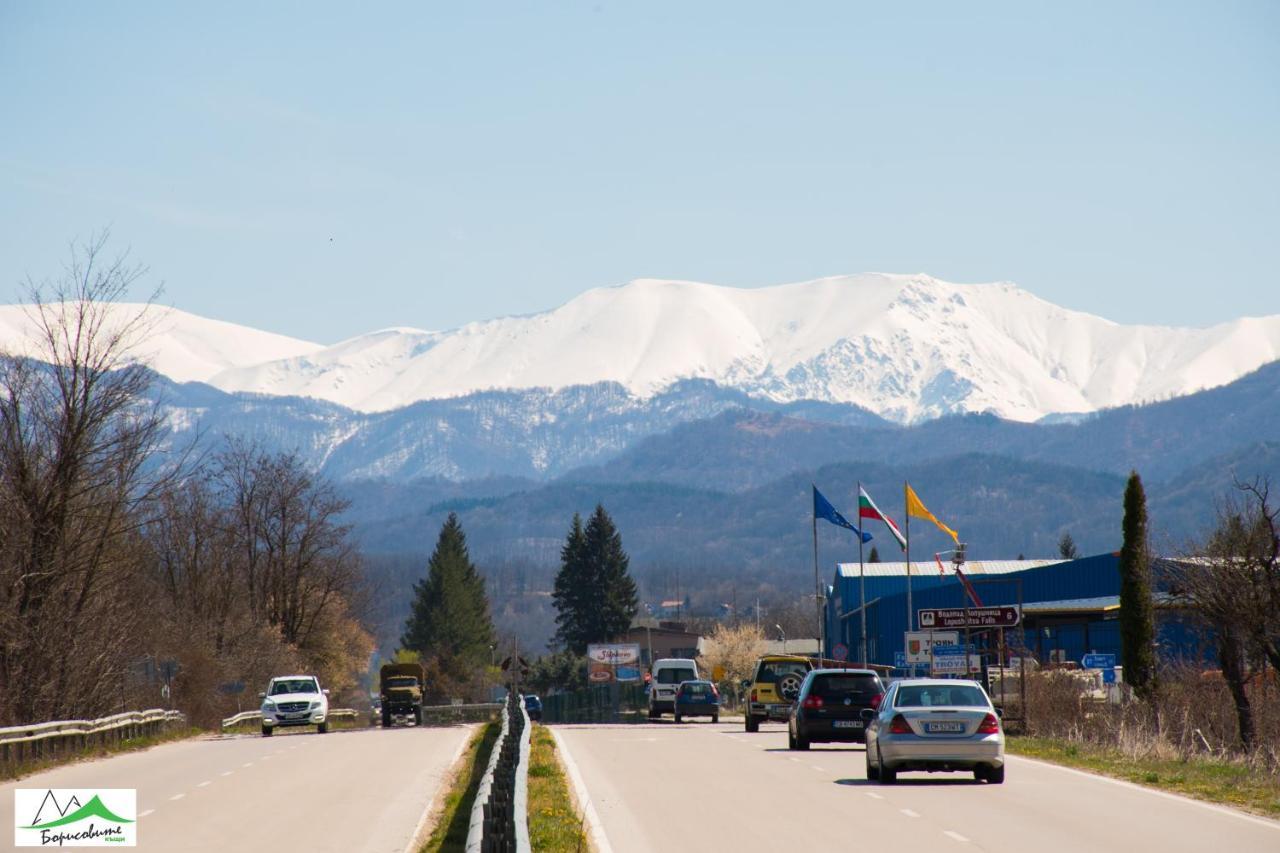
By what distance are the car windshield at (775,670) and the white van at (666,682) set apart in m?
16.4

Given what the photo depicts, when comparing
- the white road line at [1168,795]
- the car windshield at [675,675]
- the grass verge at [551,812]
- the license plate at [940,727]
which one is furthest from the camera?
the car windshield at [675,675]

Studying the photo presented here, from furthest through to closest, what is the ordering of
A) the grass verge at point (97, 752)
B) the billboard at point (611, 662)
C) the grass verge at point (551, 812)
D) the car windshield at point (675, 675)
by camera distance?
1. the billboard at point (611, 662)
2. the car windshield at point (675, 675)
3. the grass verge at point (97, 752)
4. the grass verge at point (551, 812)

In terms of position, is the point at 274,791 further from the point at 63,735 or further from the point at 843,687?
the point at 843,687

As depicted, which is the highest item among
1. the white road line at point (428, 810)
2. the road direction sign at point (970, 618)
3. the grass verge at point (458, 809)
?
the road direction sign at point (970, 618)

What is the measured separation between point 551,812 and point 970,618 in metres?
20.1

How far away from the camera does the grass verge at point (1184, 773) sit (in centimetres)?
2131

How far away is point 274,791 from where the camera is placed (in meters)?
24.5

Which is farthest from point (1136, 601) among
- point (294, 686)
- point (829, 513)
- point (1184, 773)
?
point (829, 513)

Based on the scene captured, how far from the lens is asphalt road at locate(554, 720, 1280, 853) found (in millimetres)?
16781

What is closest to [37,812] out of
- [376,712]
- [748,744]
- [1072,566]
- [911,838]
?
[911,838]

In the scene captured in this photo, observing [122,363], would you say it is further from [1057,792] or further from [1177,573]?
[1057,792]

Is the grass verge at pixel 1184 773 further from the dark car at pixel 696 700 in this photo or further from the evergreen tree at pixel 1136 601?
the dark car at pixel 696 700

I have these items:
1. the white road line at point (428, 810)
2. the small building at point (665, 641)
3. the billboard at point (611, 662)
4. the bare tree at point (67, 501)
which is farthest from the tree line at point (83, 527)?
the small building at point (665, 641)

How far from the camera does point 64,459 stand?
135 ft
